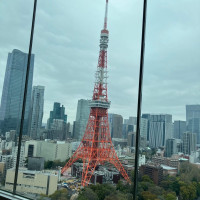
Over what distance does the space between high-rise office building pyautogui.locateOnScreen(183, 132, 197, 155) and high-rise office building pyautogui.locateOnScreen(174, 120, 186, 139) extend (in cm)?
11

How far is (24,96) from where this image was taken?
1.81 m

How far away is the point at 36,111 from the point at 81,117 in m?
2.41

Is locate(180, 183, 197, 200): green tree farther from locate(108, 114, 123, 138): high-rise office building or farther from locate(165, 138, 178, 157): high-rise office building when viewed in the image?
locate(108, 114, 123, 138): high-rise office building

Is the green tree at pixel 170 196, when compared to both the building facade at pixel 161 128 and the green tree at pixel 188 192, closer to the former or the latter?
the green tree at pixel 188 192

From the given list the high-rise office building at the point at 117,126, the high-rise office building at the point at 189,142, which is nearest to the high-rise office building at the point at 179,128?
the high-rise office building at the point at 189,142

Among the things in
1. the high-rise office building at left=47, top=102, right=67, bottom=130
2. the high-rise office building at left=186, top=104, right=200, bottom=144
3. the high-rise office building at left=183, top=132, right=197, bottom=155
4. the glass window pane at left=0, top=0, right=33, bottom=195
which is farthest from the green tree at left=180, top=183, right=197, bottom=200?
the high-rise office building at left=47, top=102, right=67, bottom=130

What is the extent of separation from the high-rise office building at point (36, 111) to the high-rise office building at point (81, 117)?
5.14 ft

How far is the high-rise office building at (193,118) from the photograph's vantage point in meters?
3.50

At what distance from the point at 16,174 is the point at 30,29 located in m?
1.38

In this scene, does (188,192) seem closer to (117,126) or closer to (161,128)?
(161,128)

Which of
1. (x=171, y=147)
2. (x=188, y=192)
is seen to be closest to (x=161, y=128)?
(x=171, y=147)

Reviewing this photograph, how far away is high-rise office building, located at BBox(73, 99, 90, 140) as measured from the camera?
819cm

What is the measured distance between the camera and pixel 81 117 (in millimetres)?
8898

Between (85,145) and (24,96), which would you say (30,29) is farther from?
(85,145)
